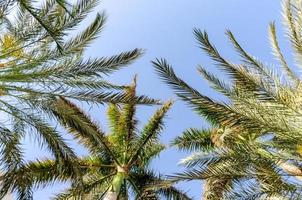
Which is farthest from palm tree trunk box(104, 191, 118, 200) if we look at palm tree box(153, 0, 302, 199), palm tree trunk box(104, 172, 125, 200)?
palm tree box(153, 0, 302, 199)

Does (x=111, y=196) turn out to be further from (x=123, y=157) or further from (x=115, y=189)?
(x=123, y=157)

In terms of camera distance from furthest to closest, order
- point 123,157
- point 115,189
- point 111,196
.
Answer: point 123,157 < point 115,189 < point 111,196

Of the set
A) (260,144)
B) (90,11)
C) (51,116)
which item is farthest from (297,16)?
(51,116)

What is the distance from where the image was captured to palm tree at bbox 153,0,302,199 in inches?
400

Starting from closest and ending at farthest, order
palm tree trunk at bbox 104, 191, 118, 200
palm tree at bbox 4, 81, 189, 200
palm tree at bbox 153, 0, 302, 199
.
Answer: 1. palm tree at bbox 153, 0, 302, 199
2. palm tree trunk at bbox 104, 191, 118, 200
3. palm tree at bbox 4, 81, 189, 200

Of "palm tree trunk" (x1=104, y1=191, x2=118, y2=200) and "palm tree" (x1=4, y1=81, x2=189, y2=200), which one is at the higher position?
"palm tree" (x1=4, y1=81, x2=189, y2=200)

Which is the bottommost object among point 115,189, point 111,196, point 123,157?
point 111,196

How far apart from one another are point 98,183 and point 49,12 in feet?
18.9

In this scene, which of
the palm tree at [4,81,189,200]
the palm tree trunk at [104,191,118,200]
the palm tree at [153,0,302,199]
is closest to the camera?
the palm tree at [153,0,302,199]

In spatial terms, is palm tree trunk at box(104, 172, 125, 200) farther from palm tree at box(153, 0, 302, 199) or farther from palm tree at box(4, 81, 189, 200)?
palm tree at box(153, 0, 302, 199)

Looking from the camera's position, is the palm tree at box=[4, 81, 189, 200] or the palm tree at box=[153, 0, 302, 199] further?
the palm tree at box=[4, 81, 189, 200]

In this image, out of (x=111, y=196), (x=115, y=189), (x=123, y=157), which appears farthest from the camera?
(x=123, y=157)

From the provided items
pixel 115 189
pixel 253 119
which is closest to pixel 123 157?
pixel 115 189

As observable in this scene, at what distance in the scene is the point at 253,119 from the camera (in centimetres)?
1037
